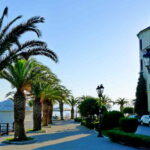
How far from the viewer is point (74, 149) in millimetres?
16219

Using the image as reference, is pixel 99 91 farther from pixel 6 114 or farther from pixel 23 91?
pixel 6 114

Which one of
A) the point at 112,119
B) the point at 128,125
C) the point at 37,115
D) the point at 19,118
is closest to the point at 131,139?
the point at 128,125

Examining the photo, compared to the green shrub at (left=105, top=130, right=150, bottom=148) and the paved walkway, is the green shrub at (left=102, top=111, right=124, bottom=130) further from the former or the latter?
the green shrub at (left=105, top=130, right=150, bottom=148)

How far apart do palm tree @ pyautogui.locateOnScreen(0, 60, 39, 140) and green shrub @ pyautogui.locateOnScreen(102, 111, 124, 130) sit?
1054 centimetres

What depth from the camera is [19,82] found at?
Result: 72.3ft

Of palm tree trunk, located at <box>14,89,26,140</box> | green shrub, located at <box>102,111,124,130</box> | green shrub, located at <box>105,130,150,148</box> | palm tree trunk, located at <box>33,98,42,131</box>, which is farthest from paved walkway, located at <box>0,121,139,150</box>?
palm tree trunk, located at <box>33,98,42,131</box>

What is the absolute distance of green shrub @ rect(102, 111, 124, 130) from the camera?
2970 centimetres

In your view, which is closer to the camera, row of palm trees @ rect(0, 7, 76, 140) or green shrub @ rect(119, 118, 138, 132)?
row of palm trees @ rect(0, 7, 76, 140)

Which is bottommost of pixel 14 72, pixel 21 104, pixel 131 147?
pixel 131 147

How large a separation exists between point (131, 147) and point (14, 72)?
32.0ft

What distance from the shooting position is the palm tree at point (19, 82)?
863 inches

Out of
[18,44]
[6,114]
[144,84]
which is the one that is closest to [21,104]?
[18,44]

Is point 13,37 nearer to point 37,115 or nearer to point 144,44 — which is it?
point 37,115

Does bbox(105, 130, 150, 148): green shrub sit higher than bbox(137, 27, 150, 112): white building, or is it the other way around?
bbox(137, 27, 150, 112): white building
